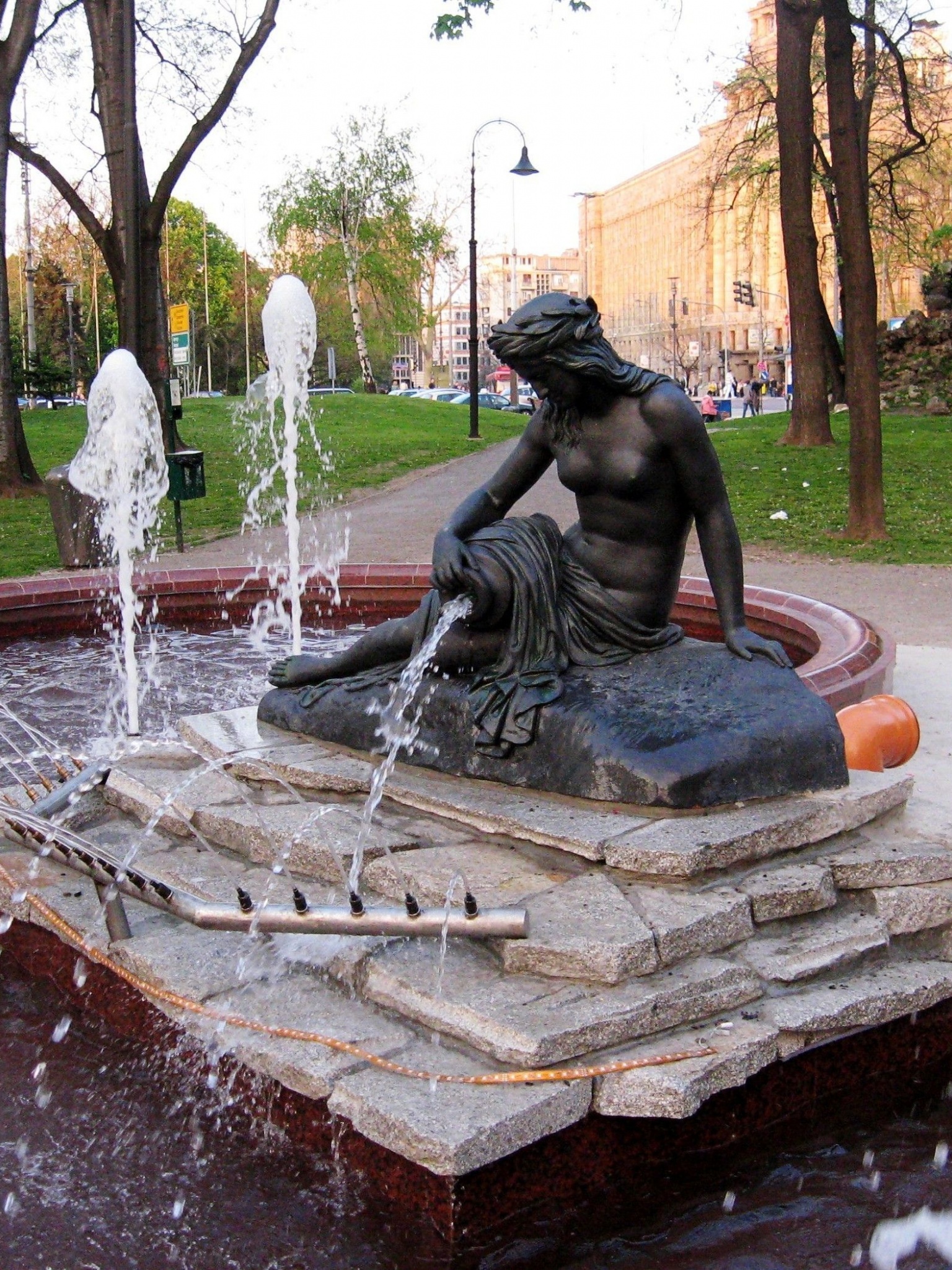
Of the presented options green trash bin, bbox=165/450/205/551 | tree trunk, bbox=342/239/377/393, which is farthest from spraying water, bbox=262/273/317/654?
tree trunk, bbox=342/239/377/393

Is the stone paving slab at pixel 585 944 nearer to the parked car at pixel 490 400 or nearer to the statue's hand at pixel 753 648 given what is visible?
the statue's hand at pixel 753 648

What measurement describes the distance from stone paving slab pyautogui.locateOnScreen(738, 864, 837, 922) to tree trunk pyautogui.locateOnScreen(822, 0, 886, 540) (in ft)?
27.1

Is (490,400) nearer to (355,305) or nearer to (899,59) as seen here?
(355,305)

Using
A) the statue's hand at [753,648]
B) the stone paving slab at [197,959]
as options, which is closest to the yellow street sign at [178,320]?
the statue's hand at [753,648]

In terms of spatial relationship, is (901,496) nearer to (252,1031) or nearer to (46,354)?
(252,1031)

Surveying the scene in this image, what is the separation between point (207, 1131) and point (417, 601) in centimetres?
559

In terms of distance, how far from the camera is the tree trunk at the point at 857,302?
36.0ft

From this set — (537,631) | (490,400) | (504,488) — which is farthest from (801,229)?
(490,400)

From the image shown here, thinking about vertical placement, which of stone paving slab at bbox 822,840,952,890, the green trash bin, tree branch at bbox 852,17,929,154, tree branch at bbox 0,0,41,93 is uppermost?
tree branch at bbox 0,0,41,93

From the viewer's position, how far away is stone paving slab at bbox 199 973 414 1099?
2789 mm

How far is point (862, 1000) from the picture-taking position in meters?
3.06

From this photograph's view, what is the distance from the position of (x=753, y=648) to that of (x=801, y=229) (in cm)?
1442

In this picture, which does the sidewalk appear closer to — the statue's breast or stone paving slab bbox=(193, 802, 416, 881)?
the statue's breast

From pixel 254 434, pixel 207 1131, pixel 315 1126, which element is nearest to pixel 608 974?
pixel 315 1126
